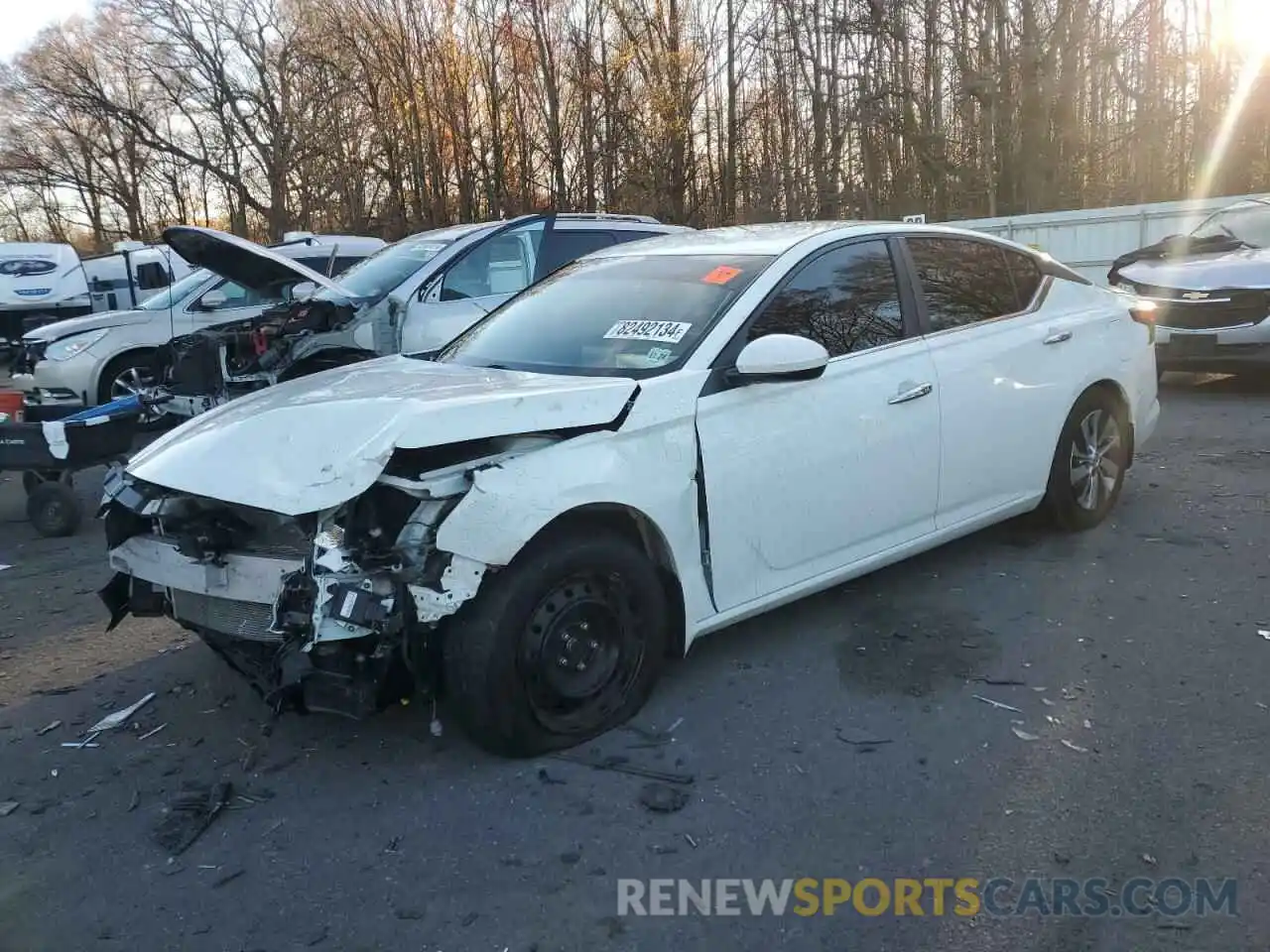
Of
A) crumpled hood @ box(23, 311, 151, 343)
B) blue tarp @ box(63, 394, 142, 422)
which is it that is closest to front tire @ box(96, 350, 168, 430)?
crumpled hood @ box(23, 311, 151, 343)

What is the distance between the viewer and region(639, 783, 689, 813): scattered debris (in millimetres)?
3178

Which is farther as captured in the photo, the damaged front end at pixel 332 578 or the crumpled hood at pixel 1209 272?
the crumpled hood at pixel 1209 272

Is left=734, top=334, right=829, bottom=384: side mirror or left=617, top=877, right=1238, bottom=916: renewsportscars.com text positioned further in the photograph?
left=734, top=334, right=829, bottom=384: side mirror

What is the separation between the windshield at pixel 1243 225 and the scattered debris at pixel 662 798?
9.60 m

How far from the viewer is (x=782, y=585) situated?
409cm

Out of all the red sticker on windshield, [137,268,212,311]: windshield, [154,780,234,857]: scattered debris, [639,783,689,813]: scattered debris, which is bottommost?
[639,783,689,813]: scattered debris

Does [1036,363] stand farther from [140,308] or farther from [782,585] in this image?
[140,308]

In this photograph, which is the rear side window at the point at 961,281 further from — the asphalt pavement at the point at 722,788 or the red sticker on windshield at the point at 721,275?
the asphalt pavement at the point at 722,788

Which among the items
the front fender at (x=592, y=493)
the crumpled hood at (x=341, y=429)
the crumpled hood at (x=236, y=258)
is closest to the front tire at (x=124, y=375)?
the crumpled hood at (x=236, y=258)

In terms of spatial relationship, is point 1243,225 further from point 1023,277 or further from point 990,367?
point 990,367

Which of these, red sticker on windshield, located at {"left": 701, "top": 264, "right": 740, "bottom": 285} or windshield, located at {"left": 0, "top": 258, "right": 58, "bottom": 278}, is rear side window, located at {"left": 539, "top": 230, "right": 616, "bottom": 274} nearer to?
red sticker on windshield, located at {"left": 701, "top": 264, "right": 740, "bottom": 285}

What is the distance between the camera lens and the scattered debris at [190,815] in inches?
123

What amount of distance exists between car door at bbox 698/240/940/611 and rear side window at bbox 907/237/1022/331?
0.18 metres

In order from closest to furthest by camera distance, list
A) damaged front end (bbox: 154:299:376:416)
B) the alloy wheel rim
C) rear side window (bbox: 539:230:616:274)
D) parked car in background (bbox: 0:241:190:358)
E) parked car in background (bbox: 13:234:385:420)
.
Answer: the alloy wheel rim → damaged front end (bbox: 154:299:376:416) → rear side window (bbox: 539:230:616:274) → parked car in background (bbox: 13:234:385:420) → parked car in background (bbox: 0:241:190:358)
